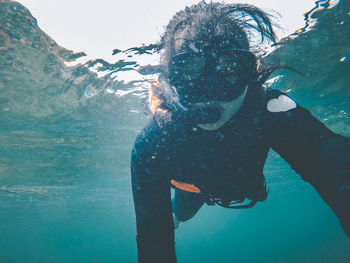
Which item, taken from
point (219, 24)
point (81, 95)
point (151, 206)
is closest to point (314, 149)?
point (151, 206)

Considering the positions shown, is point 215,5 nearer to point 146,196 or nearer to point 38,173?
point 146,196

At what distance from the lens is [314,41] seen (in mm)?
10305

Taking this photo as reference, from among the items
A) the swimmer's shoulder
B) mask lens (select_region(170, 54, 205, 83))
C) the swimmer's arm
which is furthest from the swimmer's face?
the swimmer's arm

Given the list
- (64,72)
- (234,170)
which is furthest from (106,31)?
(234,170)

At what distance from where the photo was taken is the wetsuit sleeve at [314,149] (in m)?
1.78

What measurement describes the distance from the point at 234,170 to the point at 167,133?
1.25m

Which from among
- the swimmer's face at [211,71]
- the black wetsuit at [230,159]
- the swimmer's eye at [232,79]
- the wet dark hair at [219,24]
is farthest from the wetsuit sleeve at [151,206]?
the wet dark hair at [219,24]

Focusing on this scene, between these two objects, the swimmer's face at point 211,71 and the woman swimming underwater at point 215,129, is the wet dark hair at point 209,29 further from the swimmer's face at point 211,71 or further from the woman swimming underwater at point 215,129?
the swimmer's face at point 211,71

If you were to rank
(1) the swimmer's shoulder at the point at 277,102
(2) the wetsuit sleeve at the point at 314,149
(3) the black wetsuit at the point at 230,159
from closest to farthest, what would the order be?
(2) the wetsuit sleeve at the point at 314,149 < (3) the black wetsuit at the point at 230,159 < (1) the swimmer's shoulder at the point at 277,102

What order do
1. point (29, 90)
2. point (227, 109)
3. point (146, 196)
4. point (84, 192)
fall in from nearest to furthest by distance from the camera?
1. point (146, 196)
2. point (227, 109)
3. point (29, 90)
4. point (84, 192)

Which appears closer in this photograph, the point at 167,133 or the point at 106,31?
the point at 167,133

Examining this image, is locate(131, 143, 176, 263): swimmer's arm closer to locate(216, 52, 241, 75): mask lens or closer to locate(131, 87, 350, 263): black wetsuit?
locate(131, 87, 350, 263): black wetsuit

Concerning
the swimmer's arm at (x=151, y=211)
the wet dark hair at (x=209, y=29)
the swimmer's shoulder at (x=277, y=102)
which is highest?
the wet dark hair at (x=209, y=29)

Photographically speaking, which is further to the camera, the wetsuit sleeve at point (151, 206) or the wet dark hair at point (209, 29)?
the wet dark hair at point (209, 29)
